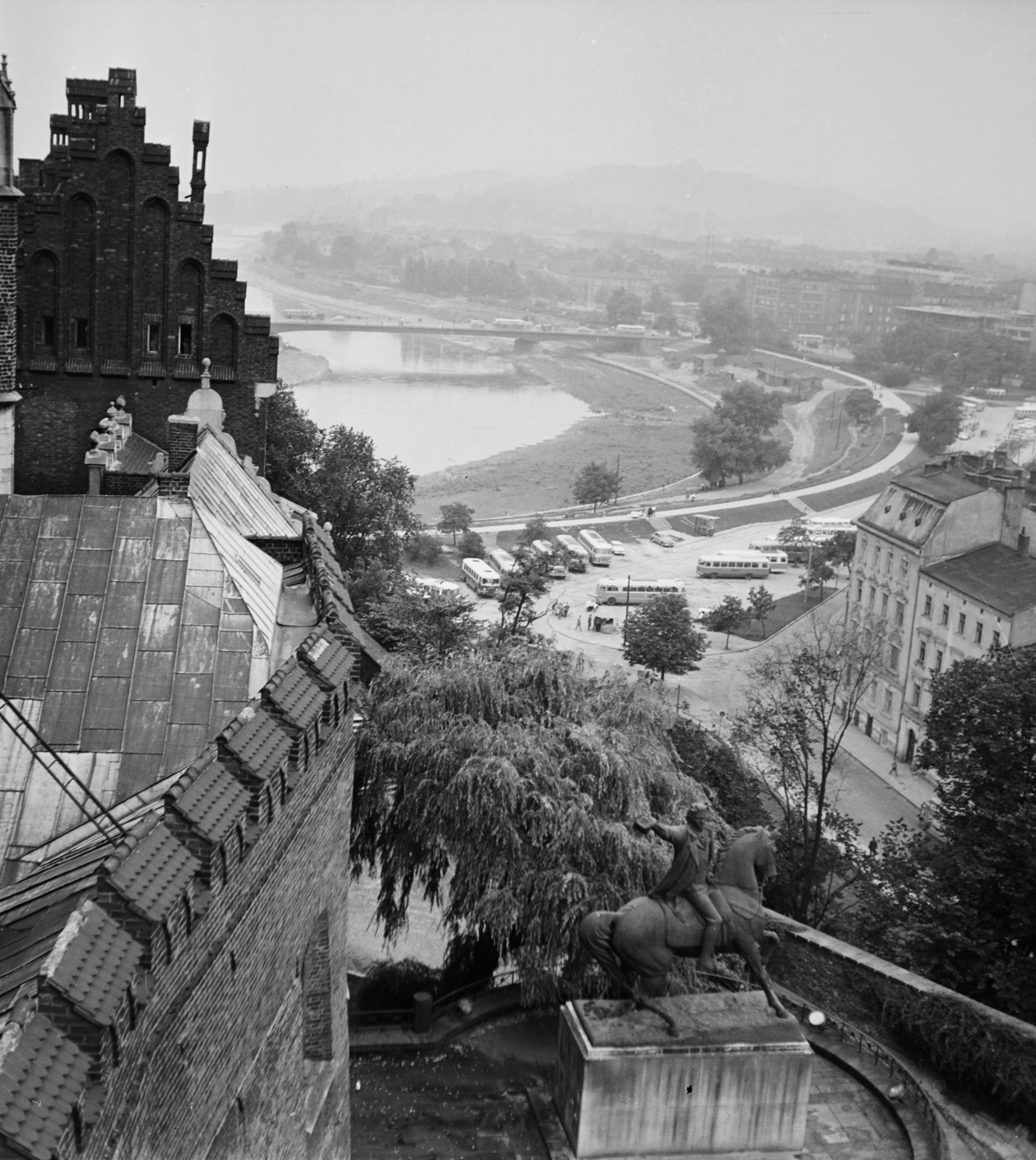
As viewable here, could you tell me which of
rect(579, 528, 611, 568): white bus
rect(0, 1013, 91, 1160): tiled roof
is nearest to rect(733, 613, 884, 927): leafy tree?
rect(0, 1013, 91, 1160): tiled roof

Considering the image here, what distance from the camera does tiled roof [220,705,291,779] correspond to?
11.8 metres

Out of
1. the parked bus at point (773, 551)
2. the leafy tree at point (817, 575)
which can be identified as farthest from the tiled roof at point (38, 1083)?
the parked bus at point (773, 551)

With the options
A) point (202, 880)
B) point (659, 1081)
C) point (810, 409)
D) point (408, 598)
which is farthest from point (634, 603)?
point (810, 409)

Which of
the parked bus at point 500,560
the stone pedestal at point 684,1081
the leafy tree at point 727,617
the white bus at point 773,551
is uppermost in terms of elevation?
the stone pedestal at point 684,1081

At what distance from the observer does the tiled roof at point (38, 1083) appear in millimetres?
7266

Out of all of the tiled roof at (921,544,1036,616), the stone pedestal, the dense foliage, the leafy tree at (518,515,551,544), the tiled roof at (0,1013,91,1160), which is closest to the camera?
the tiled roof at (0,1013,91,1160)

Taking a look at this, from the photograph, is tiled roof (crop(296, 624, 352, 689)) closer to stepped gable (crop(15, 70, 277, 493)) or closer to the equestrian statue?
the equestrian statue

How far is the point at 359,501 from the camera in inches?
1976

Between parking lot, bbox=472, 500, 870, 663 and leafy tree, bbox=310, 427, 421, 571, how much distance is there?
58.4ft

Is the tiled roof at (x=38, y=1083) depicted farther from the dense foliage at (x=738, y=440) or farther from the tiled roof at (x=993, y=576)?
the dense foliage at (x=738, y=440)

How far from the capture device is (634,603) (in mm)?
83125

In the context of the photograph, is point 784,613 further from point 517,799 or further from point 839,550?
point 517,799

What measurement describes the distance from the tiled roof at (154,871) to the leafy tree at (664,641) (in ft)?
177

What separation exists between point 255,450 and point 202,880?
26.0 m
